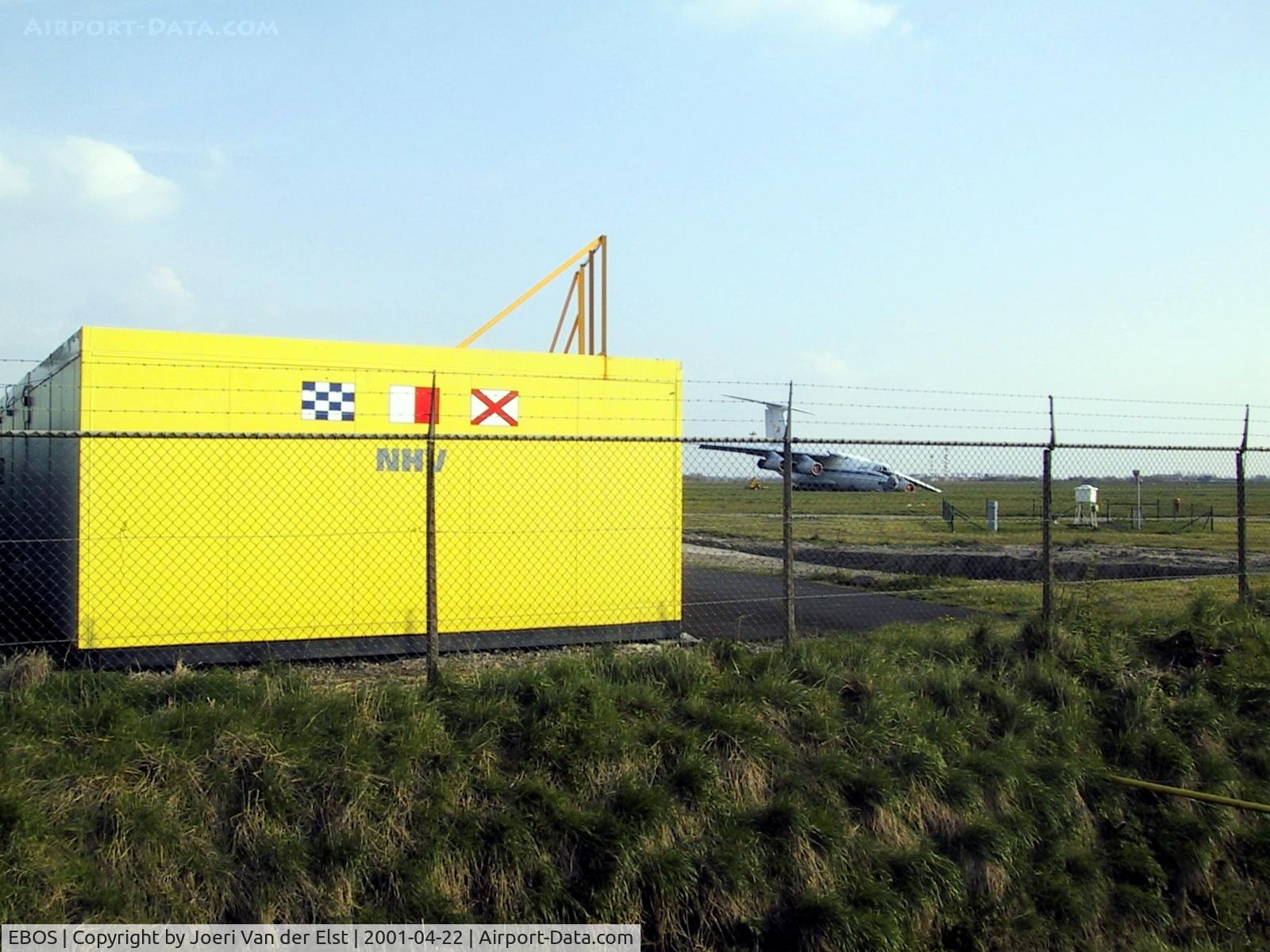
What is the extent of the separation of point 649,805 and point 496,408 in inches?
156

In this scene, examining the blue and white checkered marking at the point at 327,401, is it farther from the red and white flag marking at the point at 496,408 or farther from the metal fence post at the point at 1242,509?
the metal fence post at the point at 1242,509

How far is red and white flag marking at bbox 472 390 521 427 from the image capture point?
25.6 feet

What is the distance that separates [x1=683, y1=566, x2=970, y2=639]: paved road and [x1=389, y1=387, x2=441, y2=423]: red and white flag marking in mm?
2711

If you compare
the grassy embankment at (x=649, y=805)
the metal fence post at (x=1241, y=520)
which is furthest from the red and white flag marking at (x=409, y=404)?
the metal fence post at (x=1241, y=520)

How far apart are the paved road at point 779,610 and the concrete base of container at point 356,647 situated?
33.7 inches

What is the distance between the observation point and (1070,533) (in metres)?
26.7

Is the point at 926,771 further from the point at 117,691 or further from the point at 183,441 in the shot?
the point at 183,441

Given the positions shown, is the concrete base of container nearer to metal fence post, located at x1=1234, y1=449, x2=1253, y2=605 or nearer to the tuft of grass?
the tuft of grass

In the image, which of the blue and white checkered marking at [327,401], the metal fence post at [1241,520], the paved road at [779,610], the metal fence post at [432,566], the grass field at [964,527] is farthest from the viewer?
the grass field at [964,527]

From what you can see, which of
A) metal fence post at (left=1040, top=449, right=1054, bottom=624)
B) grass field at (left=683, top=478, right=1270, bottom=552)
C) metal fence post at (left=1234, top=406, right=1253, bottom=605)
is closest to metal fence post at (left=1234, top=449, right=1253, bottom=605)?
metal fence post at (left=1234, top=406, right=1253, bottom=605)

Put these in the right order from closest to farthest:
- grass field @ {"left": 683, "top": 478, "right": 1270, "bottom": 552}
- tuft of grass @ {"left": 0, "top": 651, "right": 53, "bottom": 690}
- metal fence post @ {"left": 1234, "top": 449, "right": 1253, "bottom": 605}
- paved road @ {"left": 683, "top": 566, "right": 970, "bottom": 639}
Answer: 1. tuft of grass @ {"left": 0, "top": 651, "right": 53, "bottom": 690}
2. metal fence post @ {"left": 1234, "top": 449, "right": 1253, "bottom": 605}
3. paved road @ {"left": 683, "top": 566, "right": 970, "bottom": 639}
4. grass field @ {"left": 683, "top": 478, "right": 1270, "bottom": 552}

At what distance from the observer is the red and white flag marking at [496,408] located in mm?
7805

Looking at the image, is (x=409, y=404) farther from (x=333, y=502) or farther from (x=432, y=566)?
(x=432, y=566)

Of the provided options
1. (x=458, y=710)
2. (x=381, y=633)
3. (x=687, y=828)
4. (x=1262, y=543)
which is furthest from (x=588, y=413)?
(x=1262, y=543)
